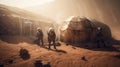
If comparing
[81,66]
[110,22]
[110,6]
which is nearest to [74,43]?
[81,66]

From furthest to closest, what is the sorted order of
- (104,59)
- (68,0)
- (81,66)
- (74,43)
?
(68,0)
(74,43)
(104,59)
(81,66)

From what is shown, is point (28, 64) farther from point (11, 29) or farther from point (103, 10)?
point (103, 10)

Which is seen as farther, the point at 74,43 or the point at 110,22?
the point at 110,22

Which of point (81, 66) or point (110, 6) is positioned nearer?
point (81, 66)

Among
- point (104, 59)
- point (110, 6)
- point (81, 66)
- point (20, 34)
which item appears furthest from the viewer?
point (110, 6)

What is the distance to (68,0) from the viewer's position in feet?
200

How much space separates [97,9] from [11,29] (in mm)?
46082

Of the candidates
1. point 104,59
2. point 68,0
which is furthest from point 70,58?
point 68,0

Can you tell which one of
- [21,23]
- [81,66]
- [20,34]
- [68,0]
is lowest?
[81,66]

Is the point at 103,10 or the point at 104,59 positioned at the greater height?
the point at 103,10

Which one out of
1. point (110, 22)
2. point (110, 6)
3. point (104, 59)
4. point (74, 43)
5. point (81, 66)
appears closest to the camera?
point (81, 66)

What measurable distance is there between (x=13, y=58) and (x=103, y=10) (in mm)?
50706

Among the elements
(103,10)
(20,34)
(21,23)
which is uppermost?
(103,10)

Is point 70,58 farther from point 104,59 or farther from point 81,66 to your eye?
point 104,59
